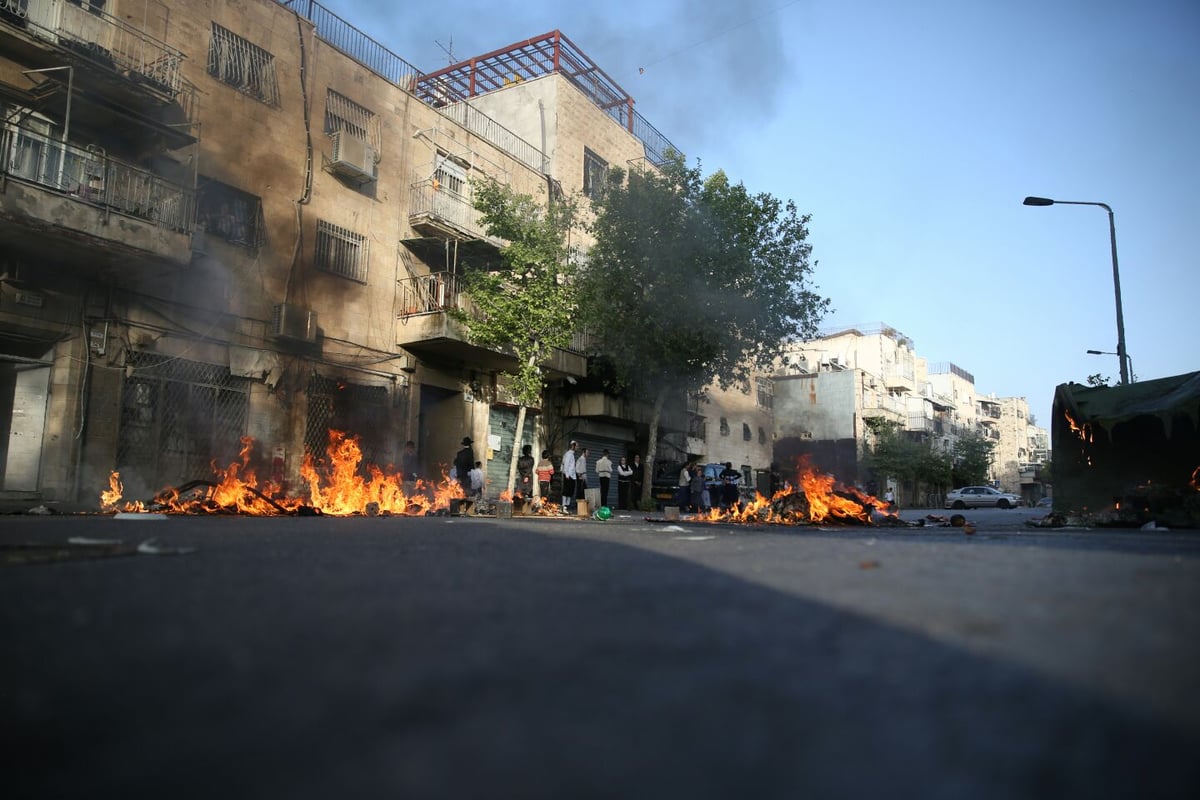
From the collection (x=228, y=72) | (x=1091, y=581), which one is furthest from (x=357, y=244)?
(x=1091, y=581)

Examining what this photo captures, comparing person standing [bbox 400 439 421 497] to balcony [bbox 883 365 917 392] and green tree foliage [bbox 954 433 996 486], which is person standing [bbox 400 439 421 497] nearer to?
balcony [bbox 883 365 917 392]

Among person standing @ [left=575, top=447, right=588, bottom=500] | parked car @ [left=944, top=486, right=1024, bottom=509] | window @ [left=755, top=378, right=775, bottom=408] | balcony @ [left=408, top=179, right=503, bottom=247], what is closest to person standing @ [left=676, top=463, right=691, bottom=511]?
person standing @ [left=575, top=447, right=588, bottom=500]

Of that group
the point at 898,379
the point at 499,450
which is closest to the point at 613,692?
A: the point at 499,450

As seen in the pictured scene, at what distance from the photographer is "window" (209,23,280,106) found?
15461 millimetres

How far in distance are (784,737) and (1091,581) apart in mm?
1816

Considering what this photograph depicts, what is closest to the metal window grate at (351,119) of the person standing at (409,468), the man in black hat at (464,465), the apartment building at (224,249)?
the apartment building at (224,249)

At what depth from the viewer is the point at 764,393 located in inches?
1679

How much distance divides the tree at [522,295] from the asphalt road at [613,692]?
1646 centimetres

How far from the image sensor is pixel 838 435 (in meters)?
51.0

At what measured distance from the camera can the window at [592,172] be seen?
2695 centimetres

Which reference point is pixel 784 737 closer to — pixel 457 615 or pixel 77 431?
pixel 457 615

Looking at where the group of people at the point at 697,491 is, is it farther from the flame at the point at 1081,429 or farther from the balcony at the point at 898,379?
the balcony at the point at 898,379

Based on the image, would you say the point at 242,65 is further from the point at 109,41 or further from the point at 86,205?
the point at 86,205

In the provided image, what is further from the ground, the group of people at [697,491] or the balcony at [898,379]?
the balcony at [898,379]
